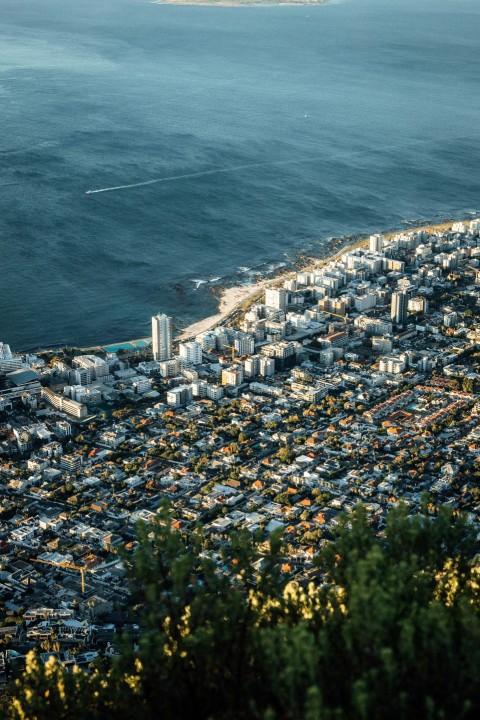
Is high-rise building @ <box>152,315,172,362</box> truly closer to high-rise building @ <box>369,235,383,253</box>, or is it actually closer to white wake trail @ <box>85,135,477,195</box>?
high-rise building @ <box>369,235,383,253</box>

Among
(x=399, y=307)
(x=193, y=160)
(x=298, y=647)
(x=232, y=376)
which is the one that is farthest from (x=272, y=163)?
(x=298, y=647)

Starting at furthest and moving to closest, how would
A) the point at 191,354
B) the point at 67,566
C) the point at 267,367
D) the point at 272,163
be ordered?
the point at 272,163 → the point at 191,354 → the point at 267,367 → the point at 67,566

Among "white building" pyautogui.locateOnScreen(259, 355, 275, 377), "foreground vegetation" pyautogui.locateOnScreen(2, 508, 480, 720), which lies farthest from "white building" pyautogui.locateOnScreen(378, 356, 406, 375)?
"foreground vegetation" pyautogui.locateOnScreen(2, 508, 480, 720)

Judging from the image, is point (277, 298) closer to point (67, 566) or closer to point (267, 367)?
point (267, 367)

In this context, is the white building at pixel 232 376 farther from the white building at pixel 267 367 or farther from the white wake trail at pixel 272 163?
the white wake trail at pixel 272 163

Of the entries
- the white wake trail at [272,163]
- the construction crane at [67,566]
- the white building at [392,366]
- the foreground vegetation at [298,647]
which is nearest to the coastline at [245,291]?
the white building at [392,366]

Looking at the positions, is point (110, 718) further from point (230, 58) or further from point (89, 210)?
point (230, 58)
